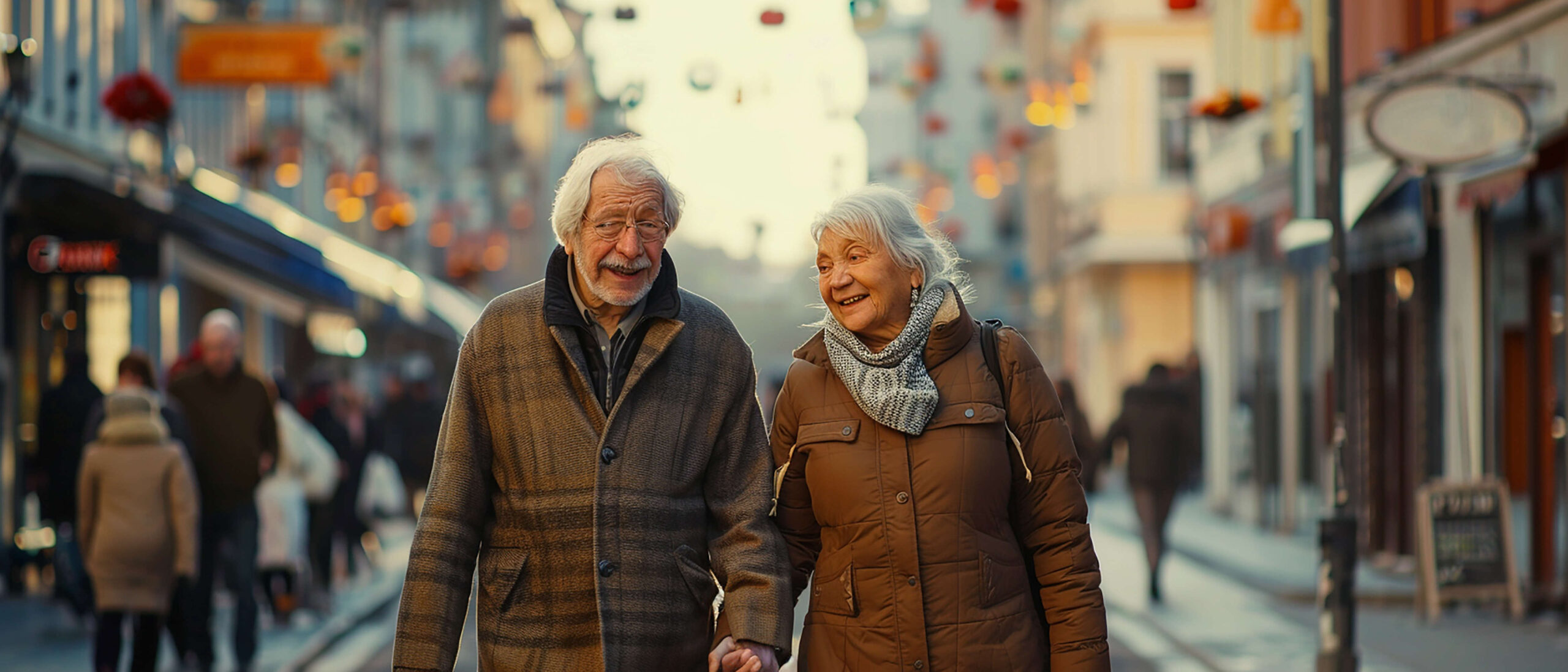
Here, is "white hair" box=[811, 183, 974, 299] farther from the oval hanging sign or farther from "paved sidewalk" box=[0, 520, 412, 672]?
the oval hanging sign

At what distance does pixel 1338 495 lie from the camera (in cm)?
1016

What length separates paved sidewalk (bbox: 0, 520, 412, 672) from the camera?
11.0 meters

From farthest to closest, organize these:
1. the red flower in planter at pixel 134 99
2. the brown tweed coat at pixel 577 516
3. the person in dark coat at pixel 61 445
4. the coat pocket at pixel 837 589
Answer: the red flower in planter at pixel 134 99
the person in dark coat at pixel 61 445
the coat pocket at pixel 837 589
the brown tweed coat at pixel 577 516

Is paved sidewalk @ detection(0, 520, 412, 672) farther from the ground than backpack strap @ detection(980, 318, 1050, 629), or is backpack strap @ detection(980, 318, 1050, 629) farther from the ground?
backpack strap @ detection(980, 318, 1050, 629)

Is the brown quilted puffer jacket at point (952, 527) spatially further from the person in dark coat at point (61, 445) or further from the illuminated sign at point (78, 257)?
the illuminated sign at point (78, 257)

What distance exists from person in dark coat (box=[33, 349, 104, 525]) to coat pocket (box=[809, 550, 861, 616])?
976cm

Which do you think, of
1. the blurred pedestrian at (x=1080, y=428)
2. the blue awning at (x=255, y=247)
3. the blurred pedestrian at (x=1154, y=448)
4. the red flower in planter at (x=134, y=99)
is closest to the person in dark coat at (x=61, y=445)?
the red flower in planter at (x=134, y=99)

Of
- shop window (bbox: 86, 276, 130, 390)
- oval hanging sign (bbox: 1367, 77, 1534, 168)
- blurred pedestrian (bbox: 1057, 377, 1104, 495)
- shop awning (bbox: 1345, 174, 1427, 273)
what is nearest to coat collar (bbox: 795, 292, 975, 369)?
oval hanging sign (bbox: 1367, 77, 1534, 168)

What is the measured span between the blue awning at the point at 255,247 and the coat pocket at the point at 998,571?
14.3m

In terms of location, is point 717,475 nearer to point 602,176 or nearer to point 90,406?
point 602,176

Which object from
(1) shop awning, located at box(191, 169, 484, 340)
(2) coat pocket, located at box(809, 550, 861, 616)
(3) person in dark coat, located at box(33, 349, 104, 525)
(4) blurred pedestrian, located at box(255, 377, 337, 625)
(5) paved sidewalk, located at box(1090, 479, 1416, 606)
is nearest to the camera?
(2) coat pocket, located at box(809, 550, 861, 616)

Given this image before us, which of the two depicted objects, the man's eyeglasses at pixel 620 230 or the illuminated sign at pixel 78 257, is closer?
the man's eyeglasses at pixel 620 230

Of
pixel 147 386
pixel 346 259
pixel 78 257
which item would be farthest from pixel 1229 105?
pixel 346 259

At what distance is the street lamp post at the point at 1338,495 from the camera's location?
9.98m
